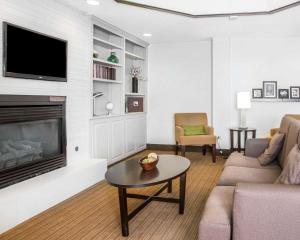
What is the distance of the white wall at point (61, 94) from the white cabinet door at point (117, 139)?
2.39ft

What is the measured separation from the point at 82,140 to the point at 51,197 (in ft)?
4.09

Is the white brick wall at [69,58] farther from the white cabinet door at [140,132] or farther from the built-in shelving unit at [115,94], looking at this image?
the white cabinet door at [140,132]

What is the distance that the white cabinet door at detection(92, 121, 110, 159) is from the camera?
14.7 feet

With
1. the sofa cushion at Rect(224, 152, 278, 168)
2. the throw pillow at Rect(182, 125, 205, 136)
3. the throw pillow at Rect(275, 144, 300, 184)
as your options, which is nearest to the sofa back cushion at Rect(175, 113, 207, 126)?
the throw pillow at Rect(182, 125, 205, 136)

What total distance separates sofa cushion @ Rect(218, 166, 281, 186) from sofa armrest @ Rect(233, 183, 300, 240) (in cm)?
87

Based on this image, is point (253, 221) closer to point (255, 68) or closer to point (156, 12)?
point (156, 12)

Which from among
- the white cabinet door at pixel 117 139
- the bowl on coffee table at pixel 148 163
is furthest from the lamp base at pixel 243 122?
the bowl on coffee table at pixel 148 163

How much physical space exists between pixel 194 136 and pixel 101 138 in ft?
5.36

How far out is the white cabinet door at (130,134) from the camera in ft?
18.3

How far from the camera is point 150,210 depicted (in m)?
3.04

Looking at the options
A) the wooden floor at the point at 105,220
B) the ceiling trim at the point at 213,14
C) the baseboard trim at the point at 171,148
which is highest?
the ceiling trim at the point at 213,14

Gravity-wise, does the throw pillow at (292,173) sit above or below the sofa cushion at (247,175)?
above

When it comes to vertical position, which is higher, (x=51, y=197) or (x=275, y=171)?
(x=275, y=171)

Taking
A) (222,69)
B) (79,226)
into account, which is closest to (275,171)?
(79,226)
